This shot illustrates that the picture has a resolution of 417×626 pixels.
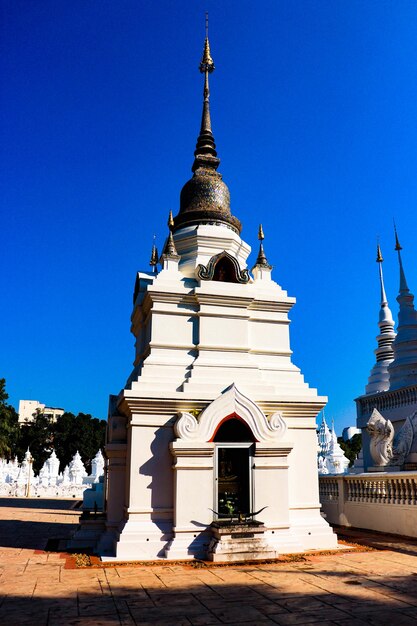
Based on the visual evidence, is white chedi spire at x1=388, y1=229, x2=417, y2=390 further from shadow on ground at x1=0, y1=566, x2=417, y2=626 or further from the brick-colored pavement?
shadow on ground at x1=0, y1=566, x2=417, y2=626

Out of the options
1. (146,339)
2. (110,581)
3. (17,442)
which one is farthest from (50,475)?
(110,581)

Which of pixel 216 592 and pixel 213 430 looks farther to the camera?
pixel 213 430

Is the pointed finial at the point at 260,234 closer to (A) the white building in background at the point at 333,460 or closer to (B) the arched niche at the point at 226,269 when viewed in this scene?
(B) the arched niche at the point at 226,269

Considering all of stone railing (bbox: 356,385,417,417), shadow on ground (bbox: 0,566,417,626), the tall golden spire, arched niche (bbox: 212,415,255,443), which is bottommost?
shadow on ground (bbox: 0,566,417,626)

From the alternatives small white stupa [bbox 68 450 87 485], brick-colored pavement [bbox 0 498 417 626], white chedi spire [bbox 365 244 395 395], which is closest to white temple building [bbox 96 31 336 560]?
brick-colored pavement [bbox 0 498 417 626]

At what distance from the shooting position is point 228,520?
11.3 m

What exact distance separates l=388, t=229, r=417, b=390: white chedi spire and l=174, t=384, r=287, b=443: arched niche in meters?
13.6

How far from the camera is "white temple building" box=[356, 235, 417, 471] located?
1700cm

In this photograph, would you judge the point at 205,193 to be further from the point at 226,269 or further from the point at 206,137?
the point at 226,269

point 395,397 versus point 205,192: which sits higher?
point 205,192

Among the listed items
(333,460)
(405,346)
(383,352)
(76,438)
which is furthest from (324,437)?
(76,438)

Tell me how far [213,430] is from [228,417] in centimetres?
45

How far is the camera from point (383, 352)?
1204 inches

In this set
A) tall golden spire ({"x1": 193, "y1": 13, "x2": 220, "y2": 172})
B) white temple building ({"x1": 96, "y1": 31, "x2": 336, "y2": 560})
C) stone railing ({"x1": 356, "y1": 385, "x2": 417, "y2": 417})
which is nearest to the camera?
white temple building ({"x1": 96, "y1": 31, "x2": 336, "y2": 560})
